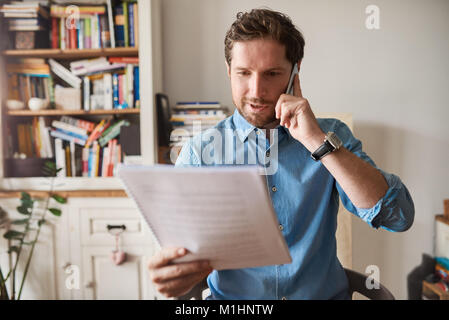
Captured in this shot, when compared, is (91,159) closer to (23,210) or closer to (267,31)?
(23,210)

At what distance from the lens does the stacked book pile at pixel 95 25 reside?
204cm

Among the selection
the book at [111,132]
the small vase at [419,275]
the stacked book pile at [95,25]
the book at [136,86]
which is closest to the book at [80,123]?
the book at [111,132]

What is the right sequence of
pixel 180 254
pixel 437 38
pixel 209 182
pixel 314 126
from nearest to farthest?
pixel 209 182 < pixel 180 254 < pixel 314 126 < pixel 437 38

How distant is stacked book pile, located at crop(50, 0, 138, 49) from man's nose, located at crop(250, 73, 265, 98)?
1283 millimetres

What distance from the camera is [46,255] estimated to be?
80.8 inches

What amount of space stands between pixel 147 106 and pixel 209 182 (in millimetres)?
1589

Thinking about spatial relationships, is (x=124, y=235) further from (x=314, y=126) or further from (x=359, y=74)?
(x=359, y=74)

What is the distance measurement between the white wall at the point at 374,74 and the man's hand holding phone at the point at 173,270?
1.67 meters

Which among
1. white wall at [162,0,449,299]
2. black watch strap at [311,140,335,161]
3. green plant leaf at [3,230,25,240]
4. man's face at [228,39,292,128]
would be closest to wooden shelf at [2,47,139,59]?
white wall at [162,0,449,299]

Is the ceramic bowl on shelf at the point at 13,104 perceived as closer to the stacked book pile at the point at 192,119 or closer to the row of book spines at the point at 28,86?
the row of book spines at the point at 28,86

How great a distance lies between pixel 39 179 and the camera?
2104 millimetres

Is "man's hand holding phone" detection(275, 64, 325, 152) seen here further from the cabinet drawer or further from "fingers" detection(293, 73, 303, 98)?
the cabinet drawer

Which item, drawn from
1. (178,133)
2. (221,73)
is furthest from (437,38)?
(178,133)
